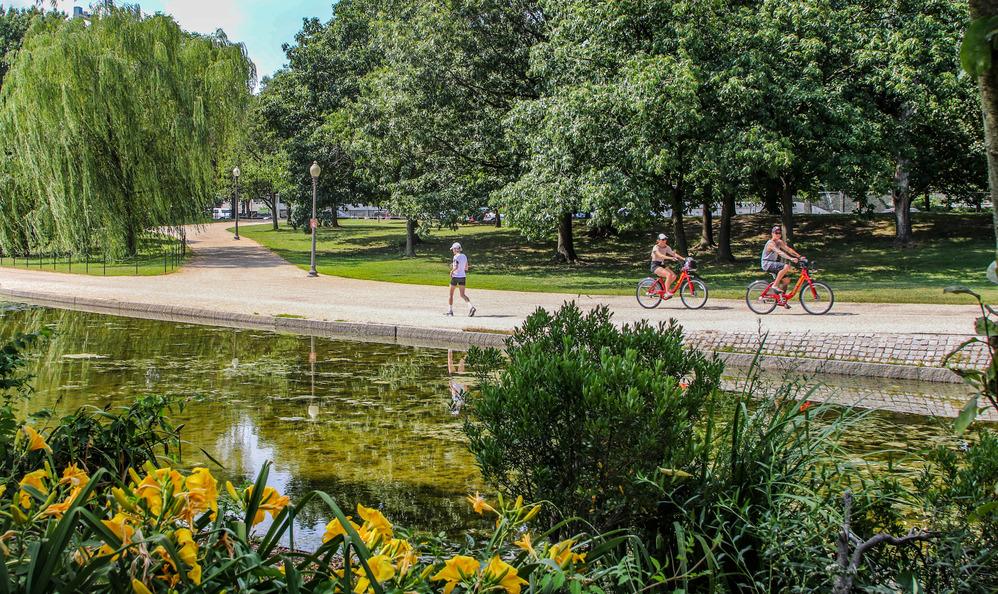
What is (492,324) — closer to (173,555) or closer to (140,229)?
(173,555)

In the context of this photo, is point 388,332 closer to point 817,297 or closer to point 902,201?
point 817,297

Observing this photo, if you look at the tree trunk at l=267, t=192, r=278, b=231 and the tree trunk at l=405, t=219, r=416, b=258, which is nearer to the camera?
the tree trunk at l=405, t=219, r=416, b=258

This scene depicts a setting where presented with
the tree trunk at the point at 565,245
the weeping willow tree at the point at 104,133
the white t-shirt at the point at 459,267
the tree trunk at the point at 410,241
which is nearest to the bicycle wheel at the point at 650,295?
the white t-shirt at the point at 459,267

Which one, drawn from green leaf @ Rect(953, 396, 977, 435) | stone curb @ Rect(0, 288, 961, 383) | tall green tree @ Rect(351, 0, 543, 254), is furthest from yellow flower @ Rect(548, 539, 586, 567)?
tall green tree @ Rect(351, 0, 543, 254)

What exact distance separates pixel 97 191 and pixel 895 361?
84.7 feet

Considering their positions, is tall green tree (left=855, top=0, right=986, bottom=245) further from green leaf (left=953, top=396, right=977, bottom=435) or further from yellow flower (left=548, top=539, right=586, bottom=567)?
yellow flower (left=548, top=539, right=586, bottom=567)

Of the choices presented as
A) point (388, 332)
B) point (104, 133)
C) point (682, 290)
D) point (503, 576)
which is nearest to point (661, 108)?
point (682, 290)

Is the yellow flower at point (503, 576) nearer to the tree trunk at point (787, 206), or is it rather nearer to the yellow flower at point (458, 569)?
the yellow flower at point (458, 569)

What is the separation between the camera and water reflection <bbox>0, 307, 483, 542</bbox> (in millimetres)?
6828

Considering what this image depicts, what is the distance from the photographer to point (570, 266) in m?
35.8

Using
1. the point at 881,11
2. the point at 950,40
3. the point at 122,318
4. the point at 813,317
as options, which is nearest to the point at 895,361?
the point at 813,317

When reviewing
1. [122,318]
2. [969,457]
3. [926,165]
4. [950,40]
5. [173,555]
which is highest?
[950,40]

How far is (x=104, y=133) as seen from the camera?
30031 millimetres

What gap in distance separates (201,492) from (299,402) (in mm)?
8024
